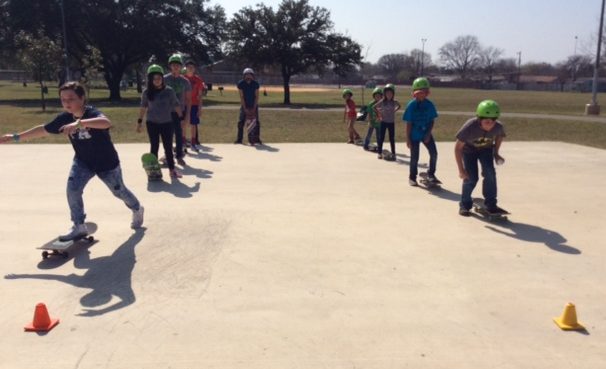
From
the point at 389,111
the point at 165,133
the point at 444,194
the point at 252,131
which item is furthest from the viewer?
the point at 252,131

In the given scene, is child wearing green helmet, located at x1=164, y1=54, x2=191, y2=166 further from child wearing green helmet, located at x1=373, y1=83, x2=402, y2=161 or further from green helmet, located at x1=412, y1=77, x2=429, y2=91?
green helmet, located at x1=412, y1=77, x2=429, y2=91

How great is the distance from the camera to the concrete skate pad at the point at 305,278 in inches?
137

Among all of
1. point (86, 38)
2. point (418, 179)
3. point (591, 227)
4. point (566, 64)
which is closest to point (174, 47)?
point (86, 38)

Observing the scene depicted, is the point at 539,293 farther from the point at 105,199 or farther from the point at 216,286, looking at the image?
the point at 105,199

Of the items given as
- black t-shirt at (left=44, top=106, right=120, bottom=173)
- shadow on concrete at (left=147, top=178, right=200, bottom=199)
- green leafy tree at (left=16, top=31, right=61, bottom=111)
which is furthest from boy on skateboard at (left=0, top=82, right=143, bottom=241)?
green leafy tree at (left=16, top=31, right=61, bottom=111)

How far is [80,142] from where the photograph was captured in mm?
5406

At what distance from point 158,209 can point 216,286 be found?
2.82 meters

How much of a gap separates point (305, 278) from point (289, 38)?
3424 centimetres

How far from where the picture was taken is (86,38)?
42.2 meters

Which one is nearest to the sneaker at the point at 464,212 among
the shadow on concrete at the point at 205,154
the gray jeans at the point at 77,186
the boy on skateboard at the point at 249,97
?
the gray jeans at the point at 77,186

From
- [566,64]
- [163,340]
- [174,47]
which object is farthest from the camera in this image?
[566,64]

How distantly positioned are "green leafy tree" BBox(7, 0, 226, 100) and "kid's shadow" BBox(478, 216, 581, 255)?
126 ft

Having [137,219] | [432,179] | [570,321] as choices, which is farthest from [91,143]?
[432,179]

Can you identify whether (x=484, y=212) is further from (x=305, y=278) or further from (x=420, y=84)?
(x=305, y=278)
